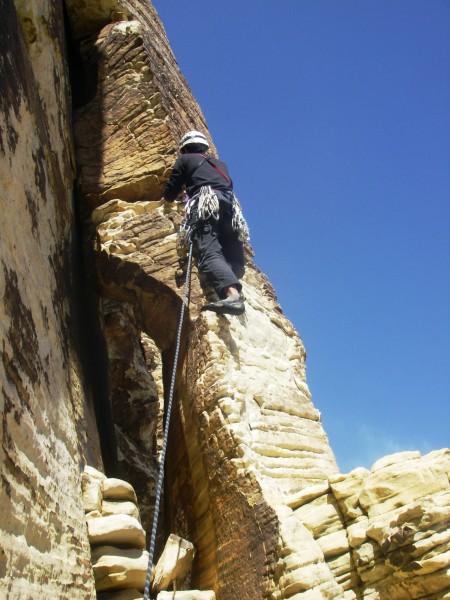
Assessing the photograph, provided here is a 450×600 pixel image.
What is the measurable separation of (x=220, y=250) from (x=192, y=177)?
2.39ft

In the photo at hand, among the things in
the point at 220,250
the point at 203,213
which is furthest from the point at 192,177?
the point at 220,250

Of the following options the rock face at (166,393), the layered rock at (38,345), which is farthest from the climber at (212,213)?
the layered rock at (38,345)

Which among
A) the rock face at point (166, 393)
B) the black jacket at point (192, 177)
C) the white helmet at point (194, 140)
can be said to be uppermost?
the white helmet at point (194, 140)

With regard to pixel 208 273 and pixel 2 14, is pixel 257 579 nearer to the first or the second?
pixel 208 273

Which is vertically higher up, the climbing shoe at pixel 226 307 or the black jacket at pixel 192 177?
the black jacket at pixel 192 177

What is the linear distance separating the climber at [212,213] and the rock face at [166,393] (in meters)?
0.19

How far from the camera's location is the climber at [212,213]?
15.0 ft

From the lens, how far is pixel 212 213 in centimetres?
475

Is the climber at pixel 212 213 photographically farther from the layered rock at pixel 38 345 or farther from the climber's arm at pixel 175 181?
the layered rock at pixel 38 345

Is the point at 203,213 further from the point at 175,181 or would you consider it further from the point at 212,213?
the point at 175,181

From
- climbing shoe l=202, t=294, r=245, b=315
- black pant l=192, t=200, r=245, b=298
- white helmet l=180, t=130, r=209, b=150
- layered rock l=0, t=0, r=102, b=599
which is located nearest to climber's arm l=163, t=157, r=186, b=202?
white helmet l=180, t=130, r=209, b=150

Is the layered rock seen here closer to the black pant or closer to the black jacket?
the black jacket

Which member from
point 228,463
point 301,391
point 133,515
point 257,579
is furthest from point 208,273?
point 257,579

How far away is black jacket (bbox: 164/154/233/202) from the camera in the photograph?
504 centimetres
